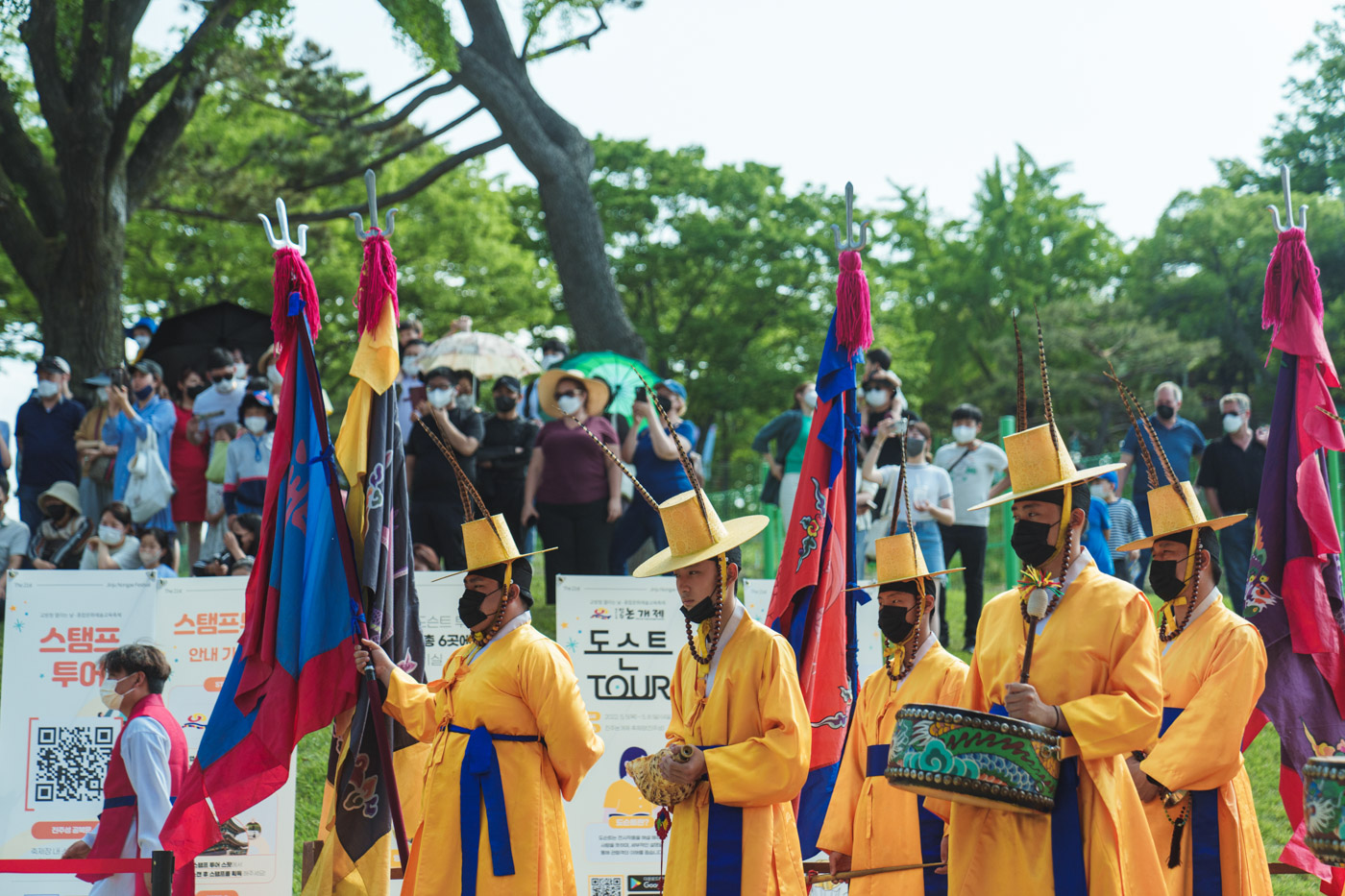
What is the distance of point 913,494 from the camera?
27.9 feet

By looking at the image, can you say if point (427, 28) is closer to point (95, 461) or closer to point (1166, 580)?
point (95, 461)

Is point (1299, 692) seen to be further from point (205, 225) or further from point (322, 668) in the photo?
point (205, 225)

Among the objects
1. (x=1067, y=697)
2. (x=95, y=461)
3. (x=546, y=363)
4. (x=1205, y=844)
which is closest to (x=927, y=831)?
(x=1205, y=844)

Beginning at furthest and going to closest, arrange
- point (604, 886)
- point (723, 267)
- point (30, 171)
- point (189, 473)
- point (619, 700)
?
point (723, 267) → point (30, 171) → point (189, 473) → point (619, 700) → point (604, 886)

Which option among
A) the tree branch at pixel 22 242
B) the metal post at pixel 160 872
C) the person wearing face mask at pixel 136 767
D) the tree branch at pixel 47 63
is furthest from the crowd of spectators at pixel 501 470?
the metal post at pixel 160 872

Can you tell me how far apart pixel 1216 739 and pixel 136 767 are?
4.08 metres

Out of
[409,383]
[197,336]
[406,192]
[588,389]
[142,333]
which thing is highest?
[406,192]

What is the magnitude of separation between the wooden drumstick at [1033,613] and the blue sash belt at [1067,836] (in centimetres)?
14

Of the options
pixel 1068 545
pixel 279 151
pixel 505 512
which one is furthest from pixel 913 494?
pixel 279 151

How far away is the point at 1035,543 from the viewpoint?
384 cm

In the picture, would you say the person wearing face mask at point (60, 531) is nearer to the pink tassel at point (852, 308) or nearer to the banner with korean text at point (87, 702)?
the banner with korean text at point (87, 702)

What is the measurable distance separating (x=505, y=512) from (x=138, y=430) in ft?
8.60

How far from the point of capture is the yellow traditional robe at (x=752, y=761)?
13.2ft

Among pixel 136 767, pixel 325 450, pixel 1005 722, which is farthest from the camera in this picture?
pixel 136 767
